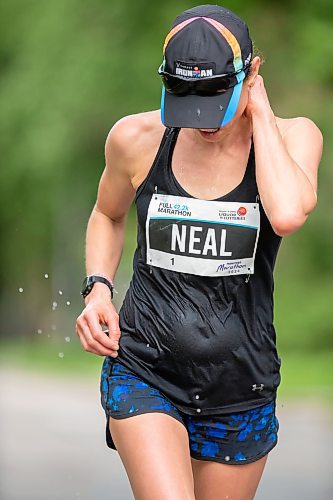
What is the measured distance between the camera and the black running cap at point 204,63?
385 cm

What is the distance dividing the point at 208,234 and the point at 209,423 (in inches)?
26.7

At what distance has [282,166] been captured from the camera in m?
3.91

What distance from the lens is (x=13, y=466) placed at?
28.2 feet

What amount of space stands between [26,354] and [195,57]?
13.8 metres

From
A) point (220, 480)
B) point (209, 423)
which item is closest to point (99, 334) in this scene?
point (209, 423)

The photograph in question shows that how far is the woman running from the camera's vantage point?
12.8 ft

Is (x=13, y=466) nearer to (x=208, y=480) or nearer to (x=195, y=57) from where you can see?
(x=208, y=480)

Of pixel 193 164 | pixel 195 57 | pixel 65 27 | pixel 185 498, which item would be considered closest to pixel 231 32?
pixel 195 57

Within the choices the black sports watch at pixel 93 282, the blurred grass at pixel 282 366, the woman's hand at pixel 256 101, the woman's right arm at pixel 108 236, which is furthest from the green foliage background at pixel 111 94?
the woman's hand at pixel 256 101

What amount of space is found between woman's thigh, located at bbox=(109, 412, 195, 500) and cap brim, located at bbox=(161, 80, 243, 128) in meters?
0.97

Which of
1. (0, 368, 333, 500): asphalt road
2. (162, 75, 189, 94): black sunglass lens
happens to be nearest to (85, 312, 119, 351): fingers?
(162, 75, 189, 94): black sunglass lens

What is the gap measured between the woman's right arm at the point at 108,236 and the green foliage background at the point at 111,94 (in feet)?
31.0

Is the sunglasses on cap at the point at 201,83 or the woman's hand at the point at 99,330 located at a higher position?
the sunglasses on cap at the point at 201,83

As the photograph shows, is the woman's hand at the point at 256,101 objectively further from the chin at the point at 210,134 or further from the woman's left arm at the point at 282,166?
the chin at the point at 210,134
